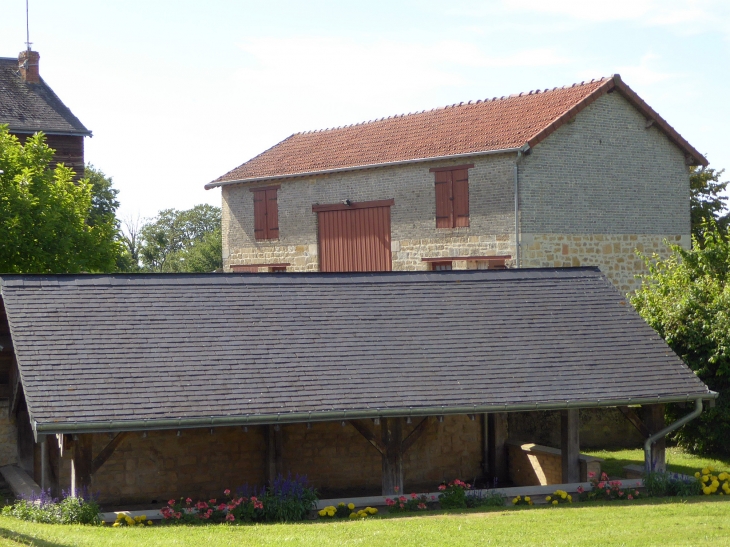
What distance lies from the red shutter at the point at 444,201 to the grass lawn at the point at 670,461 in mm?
9138

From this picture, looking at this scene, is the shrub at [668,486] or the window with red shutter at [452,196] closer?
the shrub at [668,486]

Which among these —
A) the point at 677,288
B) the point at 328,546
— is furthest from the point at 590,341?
the point at 328,546

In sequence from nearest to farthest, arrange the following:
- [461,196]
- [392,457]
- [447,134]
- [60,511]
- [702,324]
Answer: [60,511]
[392,457]
[702,324]
[461,196]
[447,134]

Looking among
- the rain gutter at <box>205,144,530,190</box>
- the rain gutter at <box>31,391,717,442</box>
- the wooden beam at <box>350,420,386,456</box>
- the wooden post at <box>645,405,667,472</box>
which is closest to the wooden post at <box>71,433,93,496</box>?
the rain gutter at <box>31,391,717,442</box>

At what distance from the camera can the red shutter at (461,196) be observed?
2528cm

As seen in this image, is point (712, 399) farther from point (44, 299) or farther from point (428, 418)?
point (44, 299)

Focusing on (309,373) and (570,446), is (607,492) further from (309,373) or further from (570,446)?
(309,373)

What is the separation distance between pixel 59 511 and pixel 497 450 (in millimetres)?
7215

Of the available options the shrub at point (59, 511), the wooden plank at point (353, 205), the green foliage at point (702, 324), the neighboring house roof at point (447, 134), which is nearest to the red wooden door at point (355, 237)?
the wooden plank at point (353, 205)

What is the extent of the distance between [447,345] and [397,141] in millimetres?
15138

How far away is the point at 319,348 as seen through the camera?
42.3 feet

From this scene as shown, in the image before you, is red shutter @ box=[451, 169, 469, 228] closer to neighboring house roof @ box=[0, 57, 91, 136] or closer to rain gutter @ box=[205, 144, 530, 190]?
rain gutter @ box=[205, 144, 530, 190]

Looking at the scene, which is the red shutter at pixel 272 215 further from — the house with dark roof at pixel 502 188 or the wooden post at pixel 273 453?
the wooden post at pixel 273 453

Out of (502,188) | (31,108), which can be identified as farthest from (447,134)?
(31,108)
